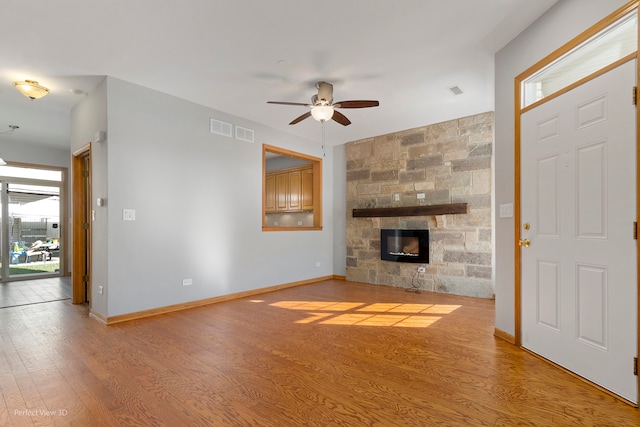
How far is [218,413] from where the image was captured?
1.83 meters

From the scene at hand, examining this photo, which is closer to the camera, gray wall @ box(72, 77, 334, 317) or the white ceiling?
the white ceiling

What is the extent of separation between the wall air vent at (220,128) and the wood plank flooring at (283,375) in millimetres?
2687

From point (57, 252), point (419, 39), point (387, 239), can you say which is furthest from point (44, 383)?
point (57, 252)

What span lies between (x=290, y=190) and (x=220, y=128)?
3.05 metres

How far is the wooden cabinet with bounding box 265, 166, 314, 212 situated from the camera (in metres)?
7.23

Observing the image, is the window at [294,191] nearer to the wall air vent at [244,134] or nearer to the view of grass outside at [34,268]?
the wall air vent at [244,134]

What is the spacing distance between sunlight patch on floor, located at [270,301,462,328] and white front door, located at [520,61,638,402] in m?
1.22

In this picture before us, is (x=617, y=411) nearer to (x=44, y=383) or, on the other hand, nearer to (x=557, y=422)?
(x=557, y=422)

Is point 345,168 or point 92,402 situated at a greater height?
point 345,168

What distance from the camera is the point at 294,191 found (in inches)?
297

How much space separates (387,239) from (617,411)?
4178mm

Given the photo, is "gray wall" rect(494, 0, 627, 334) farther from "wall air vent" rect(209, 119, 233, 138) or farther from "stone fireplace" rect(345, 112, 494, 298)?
"wall air vent" rect(209, 119, 233, 138)

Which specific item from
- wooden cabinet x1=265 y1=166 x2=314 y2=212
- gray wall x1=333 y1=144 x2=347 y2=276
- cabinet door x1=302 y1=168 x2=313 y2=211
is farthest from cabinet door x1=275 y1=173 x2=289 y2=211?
gray wall x1=333 y1=144 x2=347 y2=276

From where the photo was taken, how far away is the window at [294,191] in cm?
677
